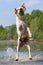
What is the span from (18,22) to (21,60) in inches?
43.3

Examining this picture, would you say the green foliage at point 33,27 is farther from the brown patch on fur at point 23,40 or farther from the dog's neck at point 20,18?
the dog's neck at point 20,18

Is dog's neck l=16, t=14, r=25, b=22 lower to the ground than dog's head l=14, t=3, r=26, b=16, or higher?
lower

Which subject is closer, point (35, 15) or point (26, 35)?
point (26, 35)

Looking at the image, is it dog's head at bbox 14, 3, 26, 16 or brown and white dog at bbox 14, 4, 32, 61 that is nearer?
brown and white dog at bbox 14, 4, 32, 61

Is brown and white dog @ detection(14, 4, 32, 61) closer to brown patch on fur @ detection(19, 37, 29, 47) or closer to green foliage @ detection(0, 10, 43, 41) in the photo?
brown patch on fur @ detection(19, 37, 29, 47)

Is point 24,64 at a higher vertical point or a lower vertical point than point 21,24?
lower

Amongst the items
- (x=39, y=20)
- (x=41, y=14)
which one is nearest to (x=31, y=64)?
(x=39, y=20)

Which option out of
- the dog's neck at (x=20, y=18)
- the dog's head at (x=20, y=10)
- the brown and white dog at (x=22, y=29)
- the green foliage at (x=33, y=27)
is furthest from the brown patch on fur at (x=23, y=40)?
the green foliage at (x=33, y=27)

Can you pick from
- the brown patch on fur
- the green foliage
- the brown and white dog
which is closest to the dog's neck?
the brown and white dog

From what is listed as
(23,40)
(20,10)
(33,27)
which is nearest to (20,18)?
(20,10)

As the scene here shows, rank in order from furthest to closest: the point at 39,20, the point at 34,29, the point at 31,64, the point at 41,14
A: the point at 41,14 → the point at 39,20 → the point at 34,29 → the point at 31,64

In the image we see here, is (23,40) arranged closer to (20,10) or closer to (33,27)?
(20,10)

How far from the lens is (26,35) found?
1057cm

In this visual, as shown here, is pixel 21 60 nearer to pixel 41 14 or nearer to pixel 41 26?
pixel 41 26
